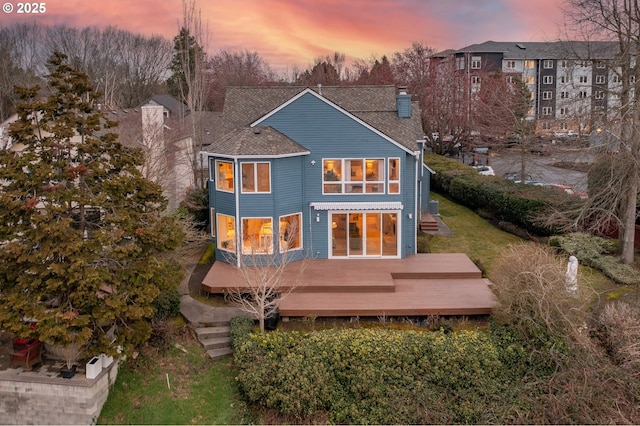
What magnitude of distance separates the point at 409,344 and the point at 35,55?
188 ft

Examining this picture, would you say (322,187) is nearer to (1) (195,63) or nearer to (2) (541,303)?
(2) (541,303)

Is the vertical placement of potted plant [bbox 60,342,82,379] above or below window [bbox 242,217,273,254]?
below

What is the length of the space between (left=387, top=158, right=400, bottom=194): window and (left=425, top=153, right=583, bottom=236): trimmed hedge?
7130mm

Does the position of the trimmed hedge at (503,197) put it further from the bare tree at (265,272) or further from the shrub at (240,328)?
the shrub at (240,328)

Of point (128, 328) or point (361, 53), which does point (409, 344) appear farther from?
point (361, 53)

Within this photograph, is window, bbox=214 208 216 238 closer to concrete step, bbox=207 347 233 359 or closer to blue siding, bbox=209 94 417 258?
blue siding, bbox=209 94 417 258

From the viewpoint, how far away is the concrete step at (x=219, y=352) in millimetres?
15852

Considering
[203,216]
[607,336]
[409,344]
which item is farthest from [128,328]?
[607,336]

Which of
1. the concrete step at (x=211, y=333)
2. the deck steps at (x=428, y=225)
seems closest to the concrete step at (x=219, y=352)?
the concrete step at (x=211, y=333)

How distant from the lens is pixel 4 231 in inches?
522

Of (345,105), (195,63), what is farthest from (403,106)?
(195,63)

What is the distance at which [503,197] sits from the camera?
27672mm

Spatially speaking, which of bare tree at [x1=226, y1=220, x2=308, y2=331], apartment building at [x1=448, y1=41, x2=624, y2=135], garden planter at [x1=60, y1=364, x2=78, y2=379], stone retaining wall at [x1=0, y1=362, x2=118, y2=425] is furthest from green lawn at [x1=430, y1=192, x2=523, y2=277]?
garden planter at [x1=60, y1=364, x2=78, y2=379]

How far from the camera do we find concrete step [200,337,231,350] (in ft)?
53.2
